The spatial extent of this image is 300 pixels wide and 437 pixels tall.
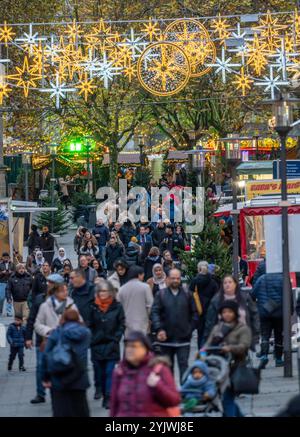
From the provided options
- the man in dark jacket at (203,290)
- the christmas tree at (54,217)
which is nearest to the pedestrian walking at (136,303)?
the man in dark jacket at (203,290)

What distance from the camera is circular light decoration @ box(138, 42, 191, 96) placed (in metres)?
28.6

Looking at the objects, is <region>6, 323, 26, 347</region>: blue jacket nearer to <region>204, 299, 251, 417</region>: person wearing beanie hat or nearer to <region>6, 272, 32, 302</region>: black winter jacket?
<region>6, 272, 32, 302</region>: black winter jacket

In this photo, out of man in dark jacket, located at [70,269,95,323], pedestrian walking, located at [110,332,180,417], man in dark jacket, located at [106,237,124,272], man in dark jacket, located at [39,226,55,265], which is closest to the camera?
pedestrian walking, located at [110,332,180,417]

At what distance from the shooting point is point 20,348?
2053cm

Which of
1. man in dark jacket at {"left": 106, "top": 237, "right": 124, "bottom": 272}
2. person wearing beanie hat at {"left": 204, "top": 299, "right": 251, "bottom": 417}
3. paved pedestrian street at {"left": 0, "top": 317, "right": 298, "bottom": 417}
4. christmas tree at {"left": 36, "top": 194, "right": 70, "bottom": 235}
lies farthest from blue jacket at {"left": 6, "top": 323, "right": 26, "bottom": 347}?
christmas tree at {"left": 36, "top": 194, "right": 70, "bottom": 235}

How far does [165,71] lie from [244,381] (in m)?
16.1

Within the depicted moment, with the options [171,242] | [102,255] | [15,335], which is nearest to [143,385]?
[15,335]

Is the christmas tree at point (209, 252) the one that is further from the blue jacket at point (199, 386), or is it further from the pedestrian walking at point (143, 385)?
the pedestrian walking at point (143, 385)

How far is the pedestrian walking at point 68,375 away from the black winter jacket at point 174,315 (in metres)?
3.31

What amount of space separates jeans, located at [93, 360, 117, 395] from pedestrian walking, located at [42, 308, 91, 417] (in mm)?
3077

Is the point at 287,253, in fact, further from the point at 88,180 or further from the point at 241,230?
Result: the point at 88,180

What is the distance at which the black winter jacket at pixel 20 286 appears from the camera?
941 inches
